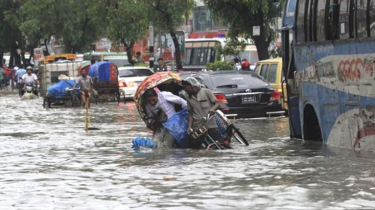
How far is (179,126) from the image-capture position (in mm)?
18828

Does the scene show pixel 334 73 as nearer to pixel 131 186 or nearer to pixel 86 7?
pixel 131 186

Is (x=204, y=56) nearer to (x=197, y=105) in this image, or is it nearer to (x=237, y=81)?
(x=237, y=81)

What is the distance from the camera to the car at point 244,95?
27047mm

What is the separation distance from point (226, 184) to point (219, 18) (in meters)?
28.1

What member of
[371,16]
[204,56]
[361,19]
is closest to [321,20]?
[361,19]

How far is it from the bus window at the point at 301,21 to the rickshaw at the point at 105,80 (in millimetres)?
24364

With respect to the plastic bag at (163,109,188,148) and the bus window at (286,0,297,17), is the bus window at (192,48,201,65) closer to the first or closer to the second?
the bus window at (286,0,297,17)

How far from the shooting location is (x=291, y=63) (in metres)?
19.8

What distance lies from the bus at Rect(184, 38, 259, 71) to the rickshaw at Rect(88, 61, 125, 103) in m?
16.0

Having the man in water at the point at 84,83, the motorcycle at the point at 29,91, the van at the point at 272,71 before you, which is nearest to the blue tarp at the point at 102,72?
the man in water at the point at 84,83

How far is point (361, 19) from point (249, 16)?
24462mm

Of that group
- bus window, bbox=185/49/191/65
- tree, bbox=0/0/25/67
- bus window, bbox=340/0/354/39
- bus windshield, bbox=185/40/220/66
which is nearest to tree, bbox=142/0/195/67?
bus windshield, bbox=185/40/220/66

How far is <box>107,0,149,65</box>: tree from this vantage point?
58.8m

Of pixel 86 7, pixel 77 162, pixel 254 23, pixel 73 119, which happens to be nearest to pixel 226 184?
pixel 77 162
